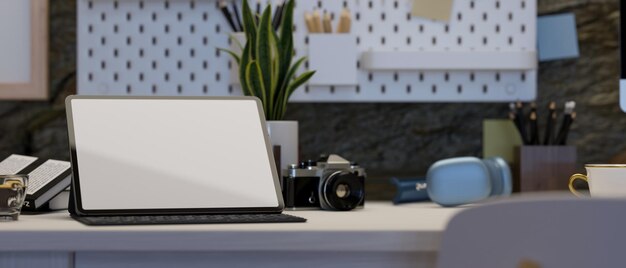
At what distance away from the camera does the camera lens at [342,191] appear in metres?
1.30

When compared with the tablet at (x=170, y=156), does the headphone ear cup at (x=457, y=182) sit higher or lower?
lower

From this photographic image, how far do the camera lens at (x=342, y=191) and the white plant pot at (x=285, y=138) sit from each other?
5.6 inches

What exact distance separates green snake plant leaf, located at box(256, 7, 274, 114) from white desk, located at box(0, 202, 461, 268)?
540 millimetres

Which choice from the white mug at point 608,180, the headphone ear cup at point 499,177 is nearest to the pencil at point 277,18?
the headphone ear cup at point 499,177

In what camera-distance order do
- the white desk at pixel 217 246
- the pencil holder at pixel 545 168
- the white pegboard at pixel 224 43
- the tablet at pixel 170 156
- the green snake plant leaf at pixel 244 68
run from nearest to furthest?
the white desk at pixel 217 246 → the tablet at pixel 170 156 → the green snake plant leaf at pixel 244 68 → the pencil holder at pixel 545 168 → the white pegboard at pixel 224 43

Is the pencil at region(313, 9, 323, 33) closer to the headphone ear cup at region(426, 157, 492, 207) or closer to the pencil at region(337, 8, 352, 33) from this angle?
the pencil at region(337, 8, 352, 33)

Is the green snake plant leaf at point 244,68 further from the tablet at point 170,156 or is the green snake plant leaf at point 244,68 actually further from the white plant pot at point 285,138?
the tablet at point 170,156

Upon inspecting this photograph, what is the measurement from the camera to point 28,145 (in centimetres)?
221

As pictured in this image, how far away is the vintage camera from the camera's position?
1.30 meters

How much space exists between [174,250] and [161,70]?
1.28 meters

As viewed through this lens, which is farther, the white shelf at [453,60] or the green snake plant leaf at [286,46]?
the white shelf at [453,60]

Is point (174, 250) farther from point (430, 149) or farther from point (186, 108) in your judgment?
point (430, 149)

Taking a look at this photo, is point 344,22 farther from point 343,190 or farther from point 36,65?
point 343,190

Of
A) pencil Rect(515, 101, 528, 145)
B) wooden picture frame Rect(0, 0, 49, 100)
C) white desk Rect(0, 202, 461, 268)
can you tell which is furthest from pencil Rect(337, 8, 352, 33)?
white desk Rect(0, 202, 461, 268)
